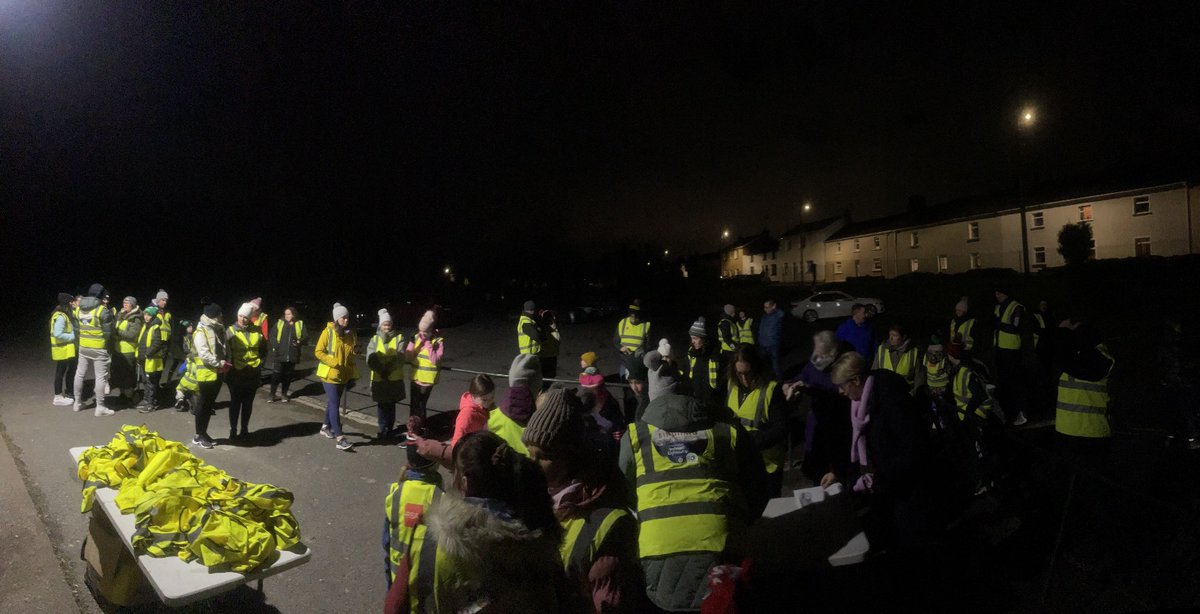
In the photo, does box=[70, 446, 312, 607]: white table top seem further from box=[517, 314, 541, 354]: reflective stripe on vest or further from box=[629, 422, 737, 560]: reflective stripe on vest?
box=[517, 314, 541, 354]: reflective stripe on vest

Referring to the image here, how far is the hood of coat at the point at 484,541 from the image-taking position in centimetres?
186

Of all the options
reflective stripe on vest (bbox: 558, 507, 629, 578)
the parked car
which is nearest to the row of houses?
the parked car

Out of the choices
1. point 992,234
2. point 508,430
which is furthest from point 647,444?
point 992,234

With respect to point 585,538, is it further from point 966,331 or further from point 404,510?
point 966,331

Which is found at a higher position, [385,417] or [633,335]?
[633,335]

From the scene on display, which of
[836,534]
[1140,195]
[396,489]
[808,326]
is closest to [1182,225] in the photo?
[1140,195]

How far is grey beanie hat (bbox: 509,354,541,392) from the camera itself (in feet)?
15.3

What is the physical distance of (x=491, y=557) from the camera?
6.17 feet

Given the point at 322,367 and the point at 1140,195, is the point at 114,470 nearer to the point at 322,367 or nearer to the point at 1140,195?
the point at 322,367

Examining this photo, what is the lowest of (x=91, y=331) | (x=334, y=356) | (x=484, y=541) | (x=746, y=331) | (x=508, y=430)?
(x=508, y=430)

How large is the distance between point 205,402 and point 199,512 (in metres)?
5.37

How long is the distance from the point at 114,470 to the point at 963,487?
6974 mm

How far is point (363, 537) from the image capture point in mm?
5332

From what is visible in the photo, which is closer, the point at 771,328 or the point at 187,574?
the point at 187,574
